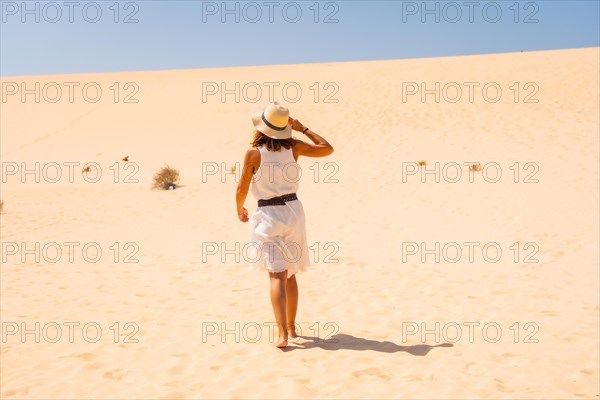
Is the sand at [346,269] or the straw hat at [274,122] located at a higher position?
the straw hat at [274,122]

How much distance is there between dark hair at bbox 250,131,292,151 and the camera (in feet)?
12.6

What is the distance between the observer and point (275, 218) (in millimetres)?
3893

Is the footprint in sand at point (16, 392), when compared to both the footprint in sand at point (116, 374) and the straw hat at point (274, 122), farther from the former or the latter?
the straw hat at point (274, 122)

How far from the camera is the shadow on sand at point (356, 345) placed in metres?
4.03

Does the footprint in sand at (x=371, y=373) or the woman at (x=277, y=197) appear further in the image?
the woman at (x=277, y=197)

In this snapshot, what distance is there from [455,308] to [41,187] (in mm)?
16222

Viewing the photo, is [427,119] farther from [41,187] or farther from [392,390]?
[392,390]

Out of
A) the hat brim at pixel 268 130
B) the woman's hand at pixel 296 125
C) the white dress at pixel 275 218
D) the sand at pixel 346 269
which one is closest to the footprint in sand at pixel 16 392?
the sand at pixel 346 269

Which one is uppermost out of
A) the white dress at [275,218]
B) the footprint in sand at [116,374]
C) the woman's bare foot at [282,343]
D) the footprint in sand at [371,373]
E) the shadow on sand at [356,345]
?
the white dress at [275,218]

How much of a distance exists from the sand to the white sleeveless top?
4.06 ft

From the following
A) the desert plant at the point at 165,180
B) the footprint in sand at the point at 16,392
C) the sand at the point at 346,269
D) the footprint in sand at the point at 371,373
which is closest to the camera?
the footprint in sand at the point at 16,392

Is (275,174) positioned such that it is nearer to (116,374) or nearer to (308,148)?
(308,148)

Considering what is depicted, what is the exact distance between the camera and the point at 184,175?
18.4m

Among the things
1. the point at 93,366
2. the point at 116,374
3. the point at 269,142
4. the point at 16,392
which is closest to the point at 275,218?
the point at 269,142
